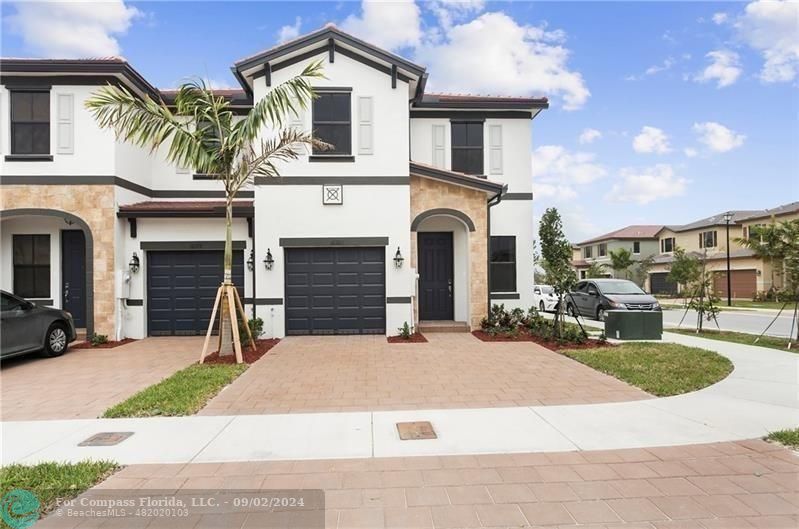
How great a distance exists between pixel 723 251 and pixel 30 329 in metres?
43.3

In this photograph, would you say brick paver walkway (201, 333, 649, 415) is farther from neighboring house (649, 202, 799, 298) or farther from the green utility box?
neighboring house (649, 202, 799, 298)

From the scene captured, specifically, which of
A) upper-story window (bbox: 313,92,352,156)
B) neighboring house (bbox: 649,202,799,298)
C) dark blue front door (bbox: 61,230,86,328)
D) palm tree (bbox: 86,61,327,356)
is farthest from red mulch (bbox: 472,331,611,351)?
neighboring house (bbox: 649,202,799,298)

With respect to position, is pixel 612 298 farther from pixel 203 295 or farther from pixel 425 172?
pixel 203 295

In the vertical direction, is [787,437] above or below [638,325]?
below

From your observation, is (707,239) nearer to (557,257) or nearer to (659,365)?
(557,257)

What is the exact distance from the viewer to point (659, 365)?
803cm

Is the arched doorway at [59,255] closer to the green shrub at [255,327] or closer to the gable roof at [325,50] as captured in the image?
the green shrub at [255,327]

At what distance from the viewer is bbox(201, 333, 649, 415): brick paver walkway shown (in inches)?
240

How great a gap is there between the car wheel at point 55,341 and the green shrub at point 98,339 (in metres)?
1.01

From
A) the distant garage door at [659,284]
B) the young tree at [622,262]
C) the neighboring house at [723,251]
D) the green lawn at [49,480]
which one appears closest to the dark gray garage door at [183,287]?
the green lawn at [49,480]

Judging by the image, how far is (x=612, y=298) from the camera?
1620 centimetres

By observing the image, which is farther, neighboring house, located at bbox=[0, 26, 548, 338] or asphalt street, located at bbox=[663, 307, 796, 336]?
asphalt street, located at bbox=[663, 307, 796, 336]

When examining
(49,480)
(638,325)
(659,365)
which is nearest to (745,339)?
(638,325)

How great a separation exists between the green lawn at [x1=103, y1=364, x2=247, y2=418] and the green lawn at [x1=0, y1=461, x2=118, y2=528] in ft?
5.03
